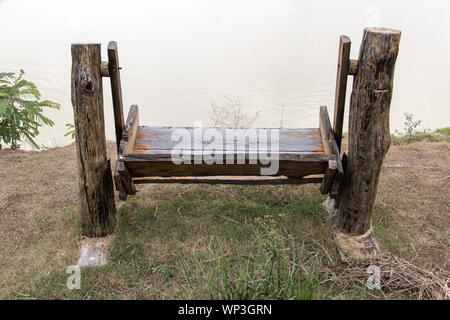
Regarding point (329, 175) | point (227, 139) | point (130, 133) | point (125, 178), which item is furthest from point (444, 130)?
point (125, 178)

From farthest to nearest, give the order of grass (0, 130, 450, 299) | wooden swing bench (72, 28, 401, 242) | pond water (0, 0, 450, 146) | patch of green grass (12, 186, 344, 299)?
pond water (0, 0, 450, 146) → wooden swing bench (72, 28, 401, 242) → grass (0, 130, 450, 299) → patch of green grass (12, 186, 344, 299)

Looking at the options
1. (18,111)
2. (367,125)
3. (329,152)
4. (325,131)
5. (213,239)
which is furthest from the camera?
(18,111)

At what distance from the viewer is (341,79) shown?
11.5 ft

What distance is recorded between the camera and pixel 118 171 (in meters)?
3.43

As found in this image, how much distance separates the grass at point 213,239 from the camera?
9.91 ft

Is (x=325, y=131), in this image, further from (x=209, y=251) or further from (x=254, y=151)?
(x=209, y=251)

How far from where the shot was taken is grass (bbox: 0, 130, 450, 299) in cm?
302

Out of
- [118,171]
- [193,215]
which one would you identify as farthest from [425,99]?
[118,171]

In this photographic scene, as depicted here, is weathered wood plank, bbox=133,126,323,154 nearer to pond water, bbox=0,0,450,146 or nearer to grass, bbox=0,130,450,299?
grass, bbox=0,130,450,299

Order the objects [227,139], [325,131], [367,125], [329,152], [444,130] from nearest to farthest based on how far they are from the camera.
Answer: [367,125] → [329,152] → [325,131] → [227,139] → [444,130]

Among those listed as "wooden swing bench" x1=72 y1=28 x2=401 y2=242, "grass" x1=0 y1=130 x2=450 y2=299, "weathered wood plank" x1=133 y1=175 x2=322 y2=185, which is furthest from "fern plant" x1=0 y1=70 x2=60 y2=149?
"weathered wood plank" x1=133 y1=175 x2=322 y2=185

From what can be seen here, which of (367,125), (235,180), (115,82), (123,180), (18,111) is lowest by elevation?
(235,180)

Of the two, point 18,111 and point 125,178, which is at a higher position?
point 18,111

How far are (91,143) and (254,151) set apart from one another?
1370mm
